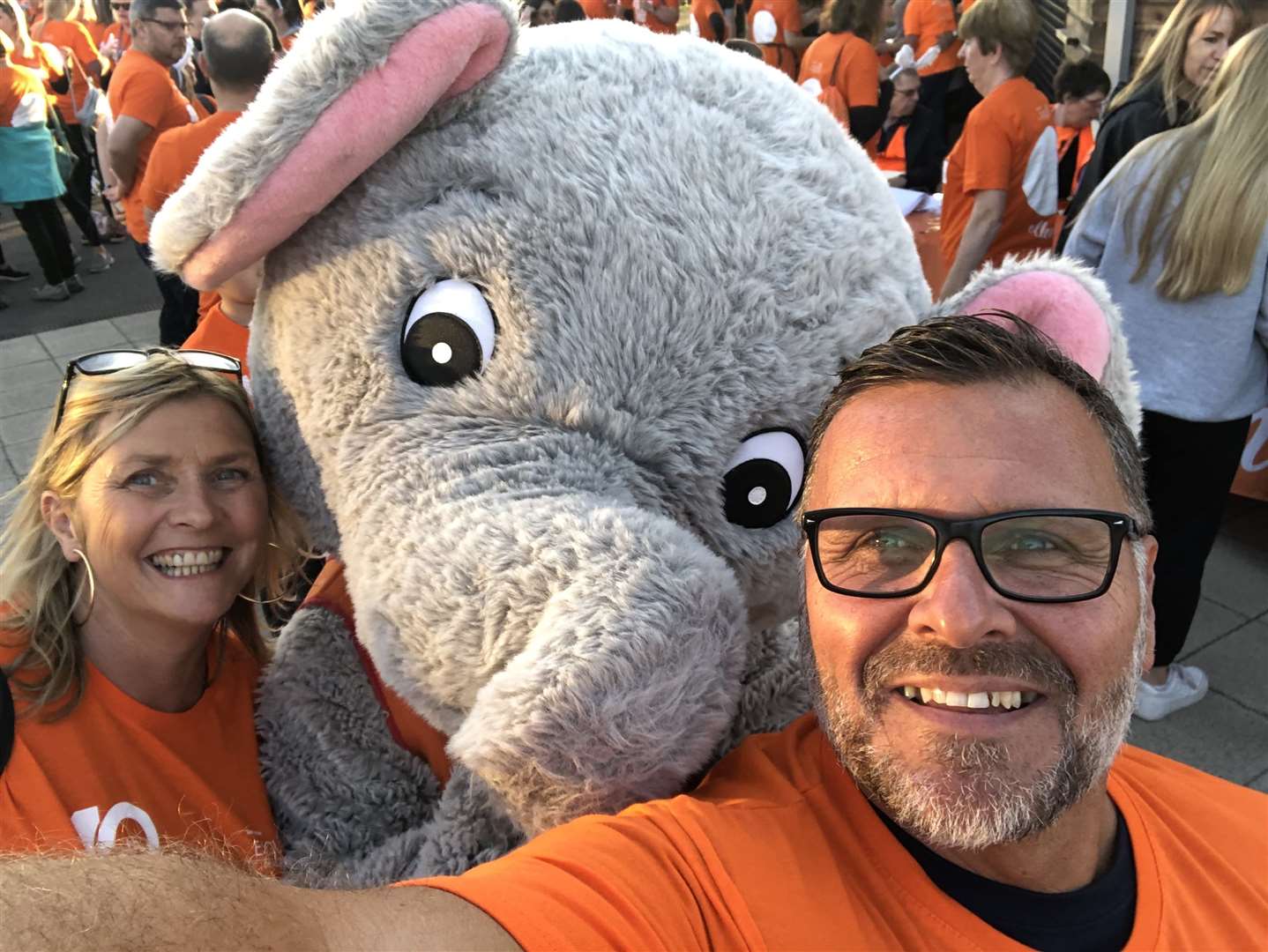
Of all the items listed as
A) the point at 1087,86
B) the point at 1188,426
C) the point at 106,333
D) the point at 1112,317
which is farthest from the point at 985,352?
the point at 106,333

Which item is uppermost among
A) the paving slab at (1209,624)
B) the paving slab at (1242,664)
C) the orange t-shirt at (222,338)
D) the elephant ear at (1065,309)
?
the elephant ear at (1065,309)

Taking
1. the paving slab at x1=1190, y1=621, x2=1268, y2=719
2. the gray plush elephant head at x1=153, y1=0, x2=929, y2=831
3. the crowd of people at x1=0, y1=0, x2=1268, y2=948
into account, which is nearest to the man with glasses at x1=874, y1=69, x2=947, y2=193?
the paving slab at x1=1190, y1=621, x2=1268, y2=719

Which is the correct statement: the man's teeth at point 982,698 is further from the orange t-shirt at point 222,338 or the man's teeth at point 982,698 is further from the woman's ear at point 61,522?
the orange t-shirt at point 222,338

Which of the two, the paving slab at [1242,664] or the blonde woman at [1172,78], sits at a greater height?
the blonde woman at [1172,78]

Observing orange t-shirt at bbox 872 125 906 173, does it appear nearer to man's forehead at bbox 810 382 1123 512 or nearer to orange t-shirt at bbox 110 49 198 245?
orange t-shirt at bbox 110 49 198 245

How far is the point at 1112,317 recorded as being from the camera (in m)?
1.76

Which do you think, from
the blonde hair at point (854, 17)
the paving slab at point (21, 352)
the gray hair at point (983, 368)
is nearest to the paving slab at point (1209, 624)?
the gray hair at point (983, 368)

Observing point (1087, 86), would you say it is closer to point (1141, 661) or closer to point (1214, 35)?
point (1214, 35)

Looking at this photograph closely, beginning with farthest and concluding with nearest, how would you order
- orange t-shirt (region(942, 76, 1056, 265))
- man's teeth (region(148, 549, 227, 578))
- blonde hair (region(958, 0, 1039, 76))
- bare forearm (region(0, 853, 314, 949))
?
blonde hair (region(958, 0, 1039, 76)), orange t-shirt (region(942, 76, 1056, 265)), man's teeth (region(148, 549, 227, 578)), bare forearm (region(0, 853, 314, 949))

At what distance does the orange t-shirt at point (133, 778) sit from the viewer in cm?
165

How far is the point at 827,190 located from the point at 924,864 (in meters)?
1.08

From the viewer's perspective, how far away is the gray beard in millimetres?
1292

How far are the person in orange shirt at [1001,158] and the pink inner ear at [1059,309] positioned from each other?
275cm

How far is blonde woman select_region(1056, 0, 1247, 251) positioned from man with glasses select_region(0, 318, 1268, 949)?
2.81m
